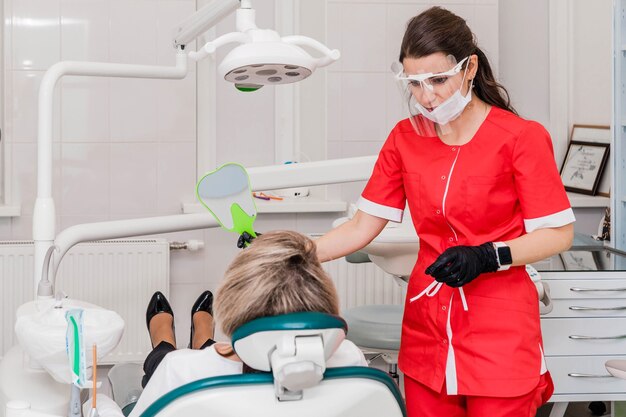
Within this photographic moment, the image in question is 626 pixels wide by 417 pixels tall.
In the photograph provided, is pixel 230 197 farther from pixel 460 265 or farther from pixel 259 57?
pixel 460 265

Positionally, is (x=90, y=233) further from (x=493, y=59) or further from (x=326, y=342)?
(x=493, y=59)

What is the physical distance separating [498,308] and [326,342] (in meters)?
0.60

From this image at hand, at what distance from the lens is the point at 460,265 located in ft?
5.03

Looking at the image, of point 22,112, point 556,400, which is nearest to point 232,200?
point 556,400

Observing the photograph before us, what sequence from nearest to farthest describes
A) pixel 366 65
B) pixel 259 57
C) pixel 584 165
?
pixel 259 57 < pixel 366 65 < pixel 584 165

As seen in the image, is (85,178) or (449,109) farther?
(85,178)

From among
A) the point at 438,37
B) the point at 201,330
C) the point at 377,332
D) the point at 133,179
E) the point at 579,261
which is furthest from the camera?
the point at 133,179

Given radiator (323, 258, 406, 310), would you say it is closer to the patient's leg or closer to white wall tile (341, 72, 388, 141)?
white wall tile (341, 72, 388, 141)

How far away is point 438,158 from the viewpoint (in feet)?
5.69

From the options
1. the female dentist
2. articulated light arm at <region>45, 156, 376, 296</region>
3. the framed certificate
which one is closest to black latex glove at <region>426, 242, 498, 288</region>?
the female dentist

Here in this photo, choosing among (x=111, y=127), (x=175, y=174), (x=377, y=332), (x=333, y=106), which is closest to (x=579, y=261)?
(x=377, y=332)

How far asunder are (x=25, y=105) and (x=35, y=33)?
26 centimetres

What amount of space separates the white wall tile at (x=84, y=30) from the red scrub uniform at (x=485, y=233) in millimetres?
1735

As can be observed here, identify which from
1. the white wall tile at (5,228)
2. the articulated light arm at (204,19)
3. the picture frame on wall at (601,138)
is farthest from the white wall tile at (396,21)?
the white wall tile at (5,228)
